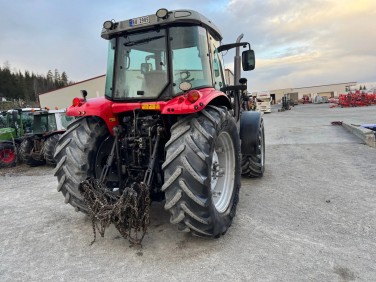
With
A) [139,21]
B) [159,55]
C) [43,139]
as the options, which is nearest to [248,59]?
[159,55]

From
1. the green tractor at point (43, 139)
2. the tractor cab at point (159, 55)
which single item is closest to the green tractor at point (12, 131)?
the green tractor at point (43, 139)

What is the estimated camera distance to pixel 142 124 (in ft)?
12.2

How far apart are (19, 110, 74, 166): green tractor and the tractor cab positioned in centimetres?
567

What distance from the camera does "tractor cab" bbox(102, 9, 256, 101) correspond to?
364cm

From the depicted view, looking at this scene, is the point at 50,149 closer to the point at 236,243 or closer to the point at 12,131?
the point at 12,131

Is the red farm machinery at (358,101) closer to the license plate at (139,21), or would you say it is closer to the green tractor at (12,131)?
the green tractor at (12,131)

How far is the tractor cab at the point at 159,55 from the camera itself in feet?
12.0

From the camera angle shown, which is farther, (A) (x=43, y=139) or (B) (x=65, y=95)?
(B) (x=65, y=95)

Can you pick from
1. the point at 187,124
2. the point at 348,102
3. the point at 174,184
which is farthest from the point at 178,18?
the point at 348,102

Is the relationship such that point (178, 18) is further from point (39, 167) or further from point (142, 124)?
point (39, 167)

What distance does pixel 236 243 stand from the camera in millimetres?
3326

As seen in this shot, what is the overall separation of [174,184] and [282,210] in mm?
1936

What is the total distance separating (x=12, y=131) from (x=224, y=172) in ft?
30.0

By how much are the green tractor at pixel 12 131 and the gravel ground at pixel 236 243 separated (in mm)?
4867
